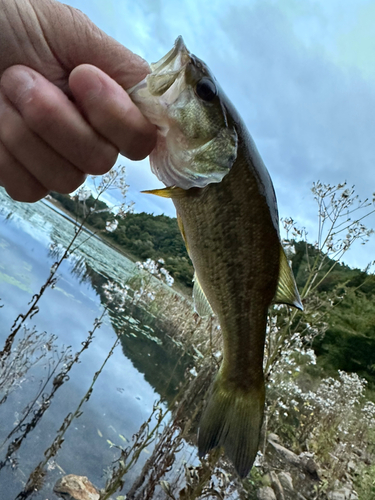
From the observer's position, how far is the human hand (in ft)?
4.25

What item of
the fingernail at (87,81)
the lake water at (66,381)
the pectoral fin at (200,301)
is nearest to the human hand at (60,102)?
the fingernail at (87,81)

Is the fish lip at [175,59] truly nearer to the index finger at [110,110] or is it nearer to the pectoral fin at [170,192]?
the index finger at [110,110]

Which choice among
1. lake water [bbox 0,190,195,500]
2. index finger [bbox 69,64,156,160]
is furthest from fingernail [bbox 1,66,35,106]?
lake water [bbox 0,190,195,500]

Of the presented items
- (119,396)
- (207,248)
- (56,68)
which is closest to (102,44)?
(56,68)

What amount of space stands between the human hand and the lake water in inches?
118

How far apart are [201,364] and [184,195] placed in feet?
12.8

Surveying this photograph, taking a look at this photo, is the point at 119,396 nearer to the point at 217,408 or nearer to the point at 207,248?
the point at 217,408

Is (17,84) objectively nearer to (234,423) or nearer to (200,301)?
(200,301)

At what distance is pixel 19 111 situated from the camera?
132 cm

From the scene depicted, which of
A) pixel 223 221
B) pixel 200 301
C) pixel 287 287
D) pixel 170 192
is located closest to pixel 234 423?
pixel 200 301

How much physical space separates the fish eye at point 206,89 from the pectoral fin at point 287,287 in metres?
0.81

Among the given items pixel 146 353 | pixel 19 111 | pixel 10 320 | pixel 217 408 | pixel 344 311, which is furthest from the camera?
pixel 344 311

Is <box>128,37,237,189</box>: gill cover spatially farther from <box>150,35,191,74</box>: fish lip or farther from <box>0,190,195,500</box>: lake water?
<box>0,190,195,500</box>: lake water

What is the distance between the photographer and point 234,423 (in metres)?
1.82
